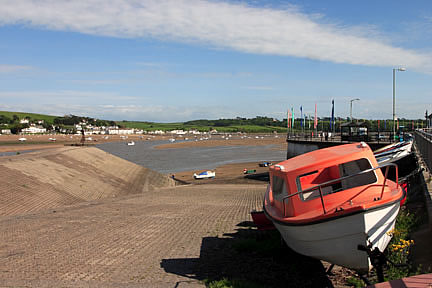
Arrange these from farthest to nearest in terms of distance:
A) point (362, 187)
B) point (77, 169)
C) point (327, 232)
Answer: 1. point (77, 169)
2. point (362, 187)
3. point (327, 232)

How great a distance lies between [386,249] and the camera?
30.0ft

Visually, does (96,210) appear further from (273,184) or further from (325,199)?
(325,199)

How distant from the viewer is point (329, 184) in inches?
385

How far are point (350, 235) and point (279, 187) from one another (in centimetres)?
283

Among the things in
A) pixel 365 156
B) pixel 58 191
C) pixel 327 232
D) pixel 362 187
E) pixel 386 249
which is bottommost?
pixel 58 191

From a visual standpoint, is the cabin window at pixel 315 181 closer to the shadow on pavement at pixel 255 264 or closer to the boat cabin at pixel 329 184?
the boat cabin at pixel 329 184

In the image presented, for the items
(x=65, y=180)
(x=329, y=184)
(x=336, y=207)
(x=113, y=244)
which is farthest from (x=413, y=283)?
(x=65, y=180)

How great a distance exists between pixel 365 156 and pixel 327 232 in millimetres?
2453

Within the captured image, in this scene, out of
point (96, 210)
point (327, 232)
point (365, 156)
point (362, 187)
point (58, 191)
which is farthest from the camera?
point (58, 191)

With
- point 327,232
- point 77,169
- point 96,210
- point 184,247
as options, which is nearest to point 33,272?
point 184,247

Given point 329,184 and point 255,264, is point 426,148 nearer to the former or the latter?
point 329,184

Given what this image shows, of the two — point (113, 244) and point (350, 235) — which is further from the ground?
point (350, 235)

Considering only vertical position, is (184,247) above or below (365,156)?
below

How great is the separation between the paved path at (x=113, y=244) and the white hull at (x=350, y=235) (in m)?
3.12
